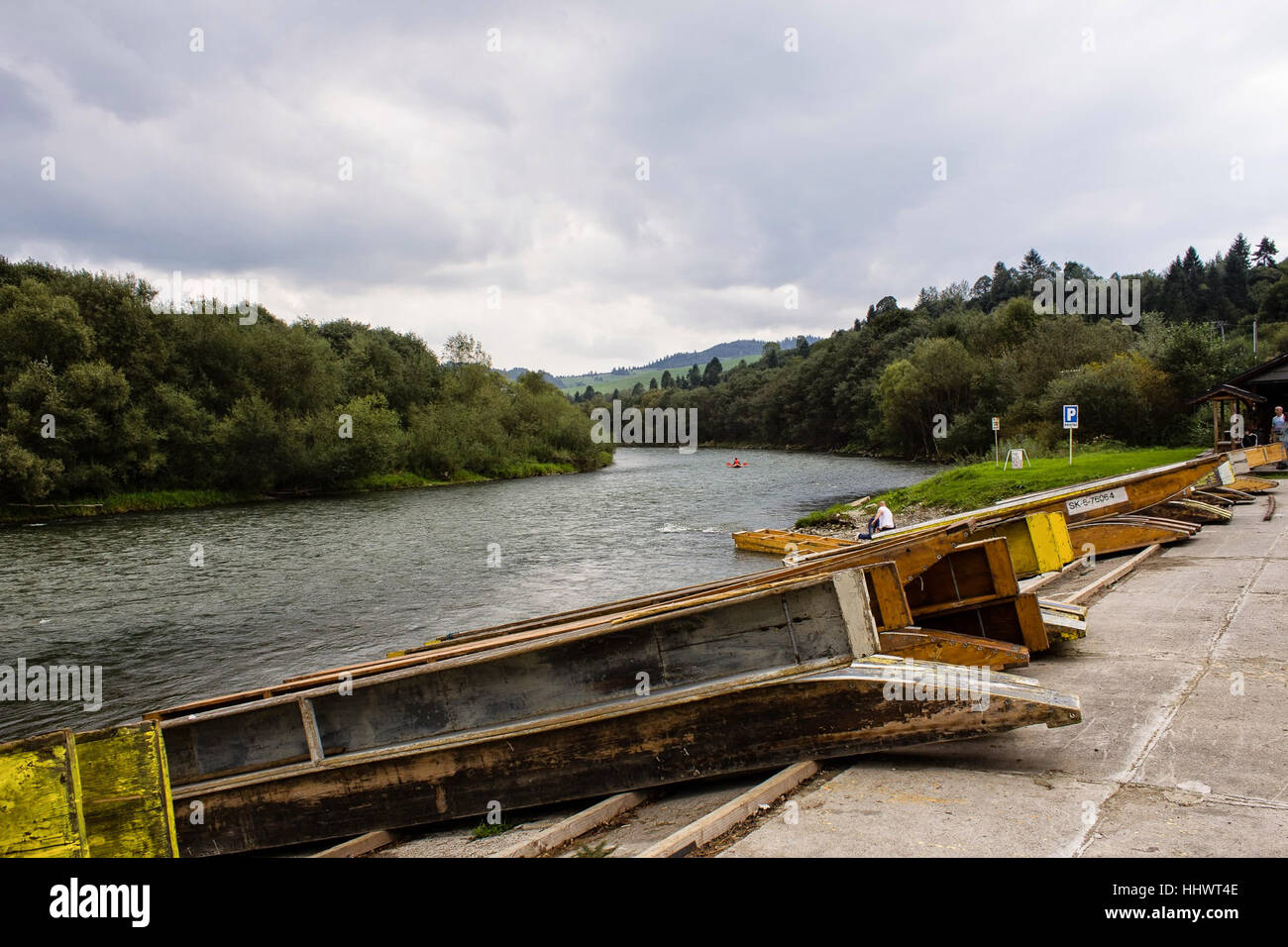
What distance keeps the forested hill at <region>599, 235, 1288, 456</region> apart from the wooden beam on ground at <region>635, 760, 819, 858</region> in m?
40.9

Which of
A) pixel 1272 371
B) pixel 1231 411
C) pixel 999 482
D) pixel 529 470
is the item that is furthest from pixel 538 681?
pixel 529 470

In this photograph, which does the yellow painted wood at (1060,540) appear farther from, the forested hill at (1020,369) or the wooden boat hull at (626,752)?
the forested hill at (1020,369)

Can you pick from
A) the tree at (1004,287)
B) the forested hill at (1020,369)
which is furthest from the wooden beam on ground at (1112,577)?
the tree at (1004,287)

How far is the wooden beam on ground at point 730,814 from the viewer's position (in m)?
4.34

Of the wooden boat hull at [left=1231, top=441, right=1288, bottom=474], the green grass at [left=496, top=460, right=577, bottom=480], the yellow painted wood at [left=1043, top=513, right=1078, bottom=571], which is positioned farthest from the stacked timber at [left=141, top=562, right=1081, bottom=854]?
the green grass at [left=496, top=460, right=577, bottom=480]

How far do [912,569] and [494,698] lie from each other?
13.2 feet

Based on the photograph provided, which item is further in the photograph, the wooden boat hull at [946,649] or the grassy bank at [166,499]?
the grassy bank at [166,499]

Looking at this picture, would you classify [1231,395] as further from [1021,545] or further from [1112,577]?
[1021,545]

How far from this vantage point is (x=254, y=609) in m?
19.8

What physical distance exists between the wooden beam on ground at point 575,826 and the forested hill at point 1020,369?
41311mm

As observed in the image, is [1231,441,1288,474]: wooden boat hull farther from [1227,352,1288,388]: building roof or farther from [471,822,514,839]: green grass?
[471,822,514,839]: green grass

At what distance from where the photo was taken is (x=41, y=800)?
179 inches
